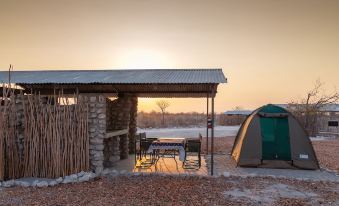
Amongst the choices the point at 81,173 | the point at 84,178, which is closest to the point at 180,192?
the point at 84,178

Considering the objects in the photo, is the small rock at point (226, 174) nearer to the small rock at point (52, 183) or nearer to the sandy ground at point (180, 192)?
the sandy ground at point (180, 192)

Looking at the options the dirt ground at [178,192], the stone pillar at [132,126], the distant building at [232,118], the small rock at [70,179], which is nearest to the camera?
Answer: the dirt ground at [178,192]

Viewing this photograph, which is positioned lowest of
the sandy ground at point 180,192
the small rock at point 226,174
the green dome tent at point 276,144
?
the sandy ground at point 180,192

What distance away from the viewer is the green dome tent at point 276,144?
10469 millimetres

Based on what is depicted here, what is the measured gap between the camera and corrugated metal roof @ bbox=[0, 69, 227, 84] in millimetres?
9064

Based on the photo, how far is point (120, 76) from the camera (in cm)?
1023

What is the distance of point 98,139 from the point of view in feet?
28.5

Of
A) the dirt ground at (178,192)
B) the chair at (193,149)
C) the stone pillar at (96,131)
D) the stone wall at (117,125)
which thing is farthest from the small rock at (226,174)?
the stone wall at (117,125)

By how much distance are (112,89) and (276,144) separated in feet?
17.3

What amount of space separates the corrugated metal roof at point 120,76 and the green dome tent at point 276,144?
2.17 m

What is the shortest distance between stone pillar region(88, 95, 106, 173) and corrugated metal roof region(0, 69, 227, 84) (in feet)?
2.47

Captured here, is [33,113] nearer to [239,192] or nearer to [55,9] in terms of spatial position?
[55,9]

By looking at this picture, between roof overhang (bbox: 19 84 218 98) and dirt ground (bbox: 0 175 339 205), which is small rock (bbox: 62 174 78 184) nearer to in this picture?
dirt ground (bbox: 0 175 339 205)

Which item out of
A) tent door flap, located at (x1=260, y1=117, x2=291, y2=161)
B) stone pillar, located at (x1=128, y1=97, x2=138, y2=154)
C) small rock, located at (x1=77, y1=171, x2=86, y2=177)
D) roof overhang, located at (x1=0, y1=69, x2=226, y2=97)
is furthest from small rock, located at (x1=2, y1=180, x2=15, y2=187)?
tent door flap, located at (x1=260, y1=117, x2=291, y2=161)
